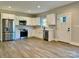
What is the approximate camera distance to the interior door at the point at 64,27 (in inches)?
293

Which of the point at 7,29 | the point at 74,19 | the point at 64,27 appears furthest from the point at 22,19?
the point at 74,19

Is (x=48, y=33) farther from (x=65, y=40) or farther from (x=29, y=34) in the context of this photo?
(x=29, y=34)

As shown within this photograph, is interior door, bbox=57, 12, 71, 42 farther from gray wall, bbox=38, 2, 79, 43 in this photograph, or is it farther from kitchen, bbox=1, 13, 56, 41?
kitchen, bbox=1, 13, 56, 41

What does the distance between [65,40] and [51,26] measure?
80.2 inches

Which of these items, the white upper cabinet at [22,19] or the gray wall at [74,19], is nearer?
the gray wall at [74,19]

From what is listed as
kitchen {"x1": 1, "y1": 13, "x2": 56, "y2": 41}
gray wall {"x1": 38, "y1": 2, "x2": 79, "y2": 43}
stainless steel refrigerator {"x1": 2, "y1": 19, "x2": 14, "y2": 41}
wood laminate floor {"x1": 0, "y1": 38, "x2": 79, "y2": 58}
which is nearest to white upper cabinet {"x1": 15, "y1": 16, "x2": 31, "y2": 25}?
kitchen {"x1": 1, "y1": 13, "x2": 56, "y2": 41}

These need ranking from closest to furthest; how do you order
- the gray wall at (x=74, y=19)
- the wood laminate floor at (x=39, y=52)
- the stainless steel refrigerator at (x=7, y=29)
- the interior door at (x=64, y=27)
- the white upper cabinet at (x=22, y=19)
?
the wood laminate floor at (x=39, y=52) < the gray wall at (x=74, y=19) < the interior door at (x=64, y=27) < the stainless steel refrigerator at (x=7, y=29) < the white upper cabinet at (x=22, y=19)

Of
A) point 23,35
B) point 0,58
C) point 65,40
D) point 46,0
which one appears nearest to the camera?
point 0,58

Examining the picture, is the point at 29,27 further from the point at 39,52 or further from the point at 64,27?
the point at 39,52

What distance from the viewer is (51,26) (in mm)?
9375

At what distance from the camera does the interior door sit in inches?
293

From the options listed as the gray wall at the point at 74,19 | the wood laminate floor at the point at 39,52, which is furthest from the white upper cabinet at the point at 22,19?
the gray wall at the point at 74,19

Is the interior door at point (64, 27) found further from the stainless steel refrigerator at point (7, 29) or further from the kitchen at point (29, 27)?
the stainless steel refrigerator at point (7, 29)

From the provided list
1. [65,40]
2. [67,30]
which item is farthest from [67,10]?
[65,40]
